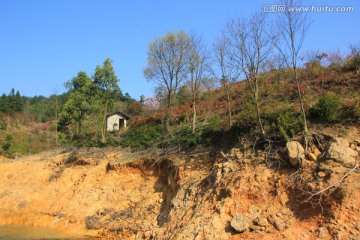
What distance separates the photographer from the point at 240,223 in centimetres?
859

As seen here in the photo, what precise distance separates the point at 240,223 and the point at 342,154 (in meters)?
3.26

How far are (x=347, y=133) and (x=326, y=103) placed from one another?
1267mm

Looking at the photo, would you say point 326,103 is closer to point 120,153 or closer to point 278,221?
point 278,221

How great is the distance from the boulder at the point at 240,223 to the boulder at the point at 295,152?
2.12 m

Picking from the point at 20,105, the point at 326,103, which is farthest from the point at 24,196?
the point at 20,105

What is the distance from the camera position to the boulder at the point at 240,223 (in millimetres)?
8508

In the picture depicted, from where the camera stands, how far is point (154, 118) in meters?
23.9

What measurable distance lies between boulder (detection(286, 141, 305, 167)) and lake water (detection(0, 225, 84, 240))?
7849mm

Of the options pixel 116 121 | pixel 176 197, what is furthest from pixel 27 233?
pixel 116 121

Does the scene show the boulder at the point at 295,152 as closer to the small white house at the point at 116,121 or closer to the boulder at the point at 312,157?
the boulder at the point at 312,157

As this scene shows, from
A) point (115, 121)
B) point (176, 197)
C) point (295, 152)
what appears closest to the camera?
point (295, 152)

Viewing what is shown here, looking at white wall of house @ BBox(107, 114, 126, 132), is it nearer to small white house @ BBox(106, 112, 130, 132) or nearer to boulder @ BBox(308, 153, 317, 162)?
small white house @ BBox(106, 112, 130, 132)

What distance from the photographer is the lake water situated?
1238cm

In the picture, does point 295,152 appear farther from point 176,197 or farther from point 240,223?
point 176,197
